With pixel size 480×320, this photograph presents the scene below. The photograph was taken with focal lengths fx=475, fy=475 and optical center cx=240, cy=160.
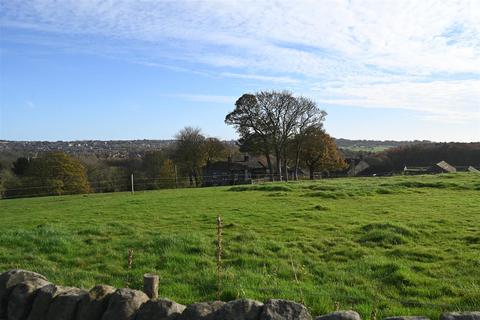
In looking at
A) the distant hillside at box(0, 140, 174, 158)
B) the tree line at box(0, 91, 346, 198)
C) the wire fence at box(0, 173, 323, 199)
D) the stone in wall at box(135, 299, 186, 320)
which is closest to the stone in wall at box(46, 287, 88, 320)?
the stone in wall at box(135, 299, 186, 320)

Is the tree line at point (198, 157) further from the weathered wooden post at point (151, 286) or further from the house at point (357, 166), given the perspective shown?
the weathered wooden post at point (151, 286)

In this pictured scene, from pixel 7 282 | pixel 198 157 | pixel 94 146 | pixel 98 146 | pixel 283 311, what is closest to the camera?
pixel 283 311

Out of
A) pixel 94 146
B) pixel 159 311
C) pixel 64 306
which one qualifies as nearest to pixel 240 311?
pixel 159 311

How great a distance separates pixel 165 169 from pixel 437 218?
4959 cm

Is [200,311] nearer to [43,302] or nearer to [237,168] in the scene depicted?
[43,302]

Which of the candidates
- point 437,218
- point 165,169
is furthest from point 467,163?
point 437,218

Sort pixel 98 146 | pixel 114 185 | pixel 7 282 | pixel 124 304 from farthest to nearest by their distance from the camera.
→ pixel 98 146 < pixel 114 185 < pixel 7 282 < pixel 124 304

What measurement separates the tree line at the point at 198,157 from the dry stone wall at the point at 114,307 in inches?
1611

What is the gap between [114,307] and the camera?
454cm

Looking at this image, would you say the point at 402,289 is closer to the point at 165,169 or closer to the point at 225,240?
the point at 225,240

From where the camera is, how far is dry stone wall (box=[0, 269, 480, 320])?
4008 mm

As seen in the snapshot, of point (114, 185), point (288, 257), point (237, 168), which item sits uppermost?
point (237, 168)

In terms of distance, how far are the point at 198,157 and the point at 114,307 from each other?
62350 mm

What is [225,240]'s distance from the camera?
11898 mm
